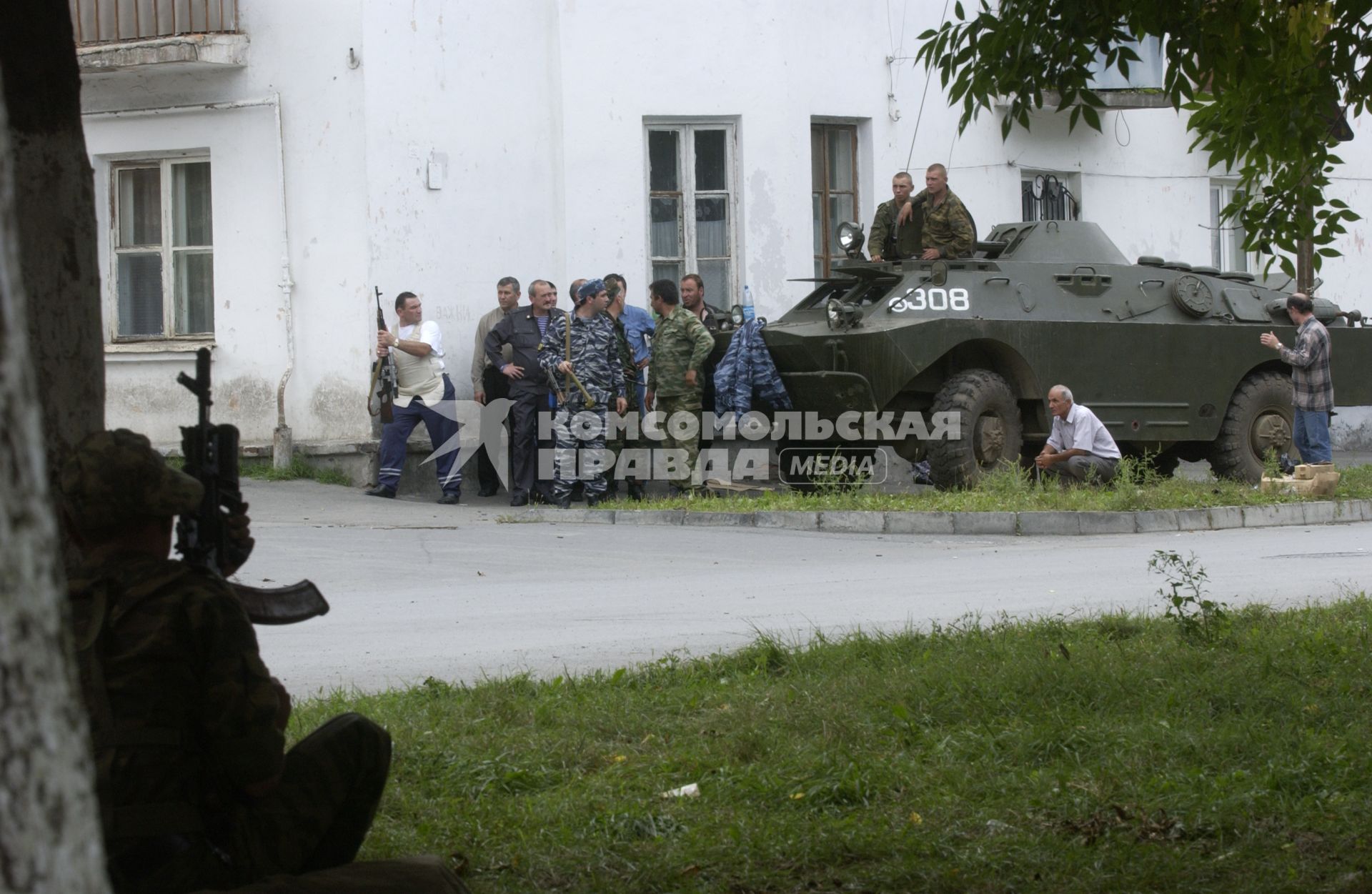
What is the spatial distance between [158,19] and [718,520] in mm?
7591

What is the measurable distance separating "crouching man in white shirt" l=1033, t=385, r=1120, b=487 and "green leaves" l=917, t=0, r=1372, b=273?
286 inches

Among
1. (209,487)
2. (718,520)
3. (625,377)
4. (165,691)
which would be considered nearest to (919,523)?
(718,520)

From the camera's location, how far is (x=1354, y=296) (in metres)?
25.1

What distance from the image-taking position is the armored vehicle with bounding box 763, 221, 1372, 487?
49.4ft

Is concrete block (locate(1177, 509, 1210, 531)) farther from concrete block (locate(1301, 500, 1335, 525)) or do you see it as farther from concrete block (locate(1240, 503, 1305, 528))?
concrete block (locate(1301, 500, 1335, 525))

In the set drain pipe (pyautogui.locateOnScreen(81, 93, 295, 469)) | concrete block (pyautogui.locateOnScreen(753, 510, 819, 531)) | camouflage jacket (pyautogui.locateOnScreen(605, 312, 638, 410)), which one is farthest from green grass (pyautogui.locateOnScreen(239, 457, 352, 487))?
concrete block (pyautogui.locateOnScreen(753, 510, 819, 531))

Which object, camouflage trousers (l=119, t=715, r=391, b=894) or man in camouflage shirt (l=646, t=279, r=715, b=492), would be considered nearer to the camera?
camouflage trousers (l=119, t=715, r=391, b=894)

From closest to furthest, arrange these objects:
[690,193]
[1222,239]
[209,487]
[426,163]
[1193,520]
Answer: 1. [209,487]
2. [1193,520]
3. [426,163]
4. [690,193]
5. [1222,239]

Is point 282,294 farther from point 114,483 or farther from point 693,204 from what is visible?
point 114,483

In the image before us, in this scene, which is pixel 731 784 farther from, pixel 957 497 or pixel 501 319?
pixel 501 319

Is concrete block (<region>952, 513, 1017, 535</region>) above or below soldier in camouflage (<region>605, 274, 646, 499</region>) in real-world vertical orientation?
below

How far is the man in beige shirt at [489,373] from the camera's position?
16203 mm

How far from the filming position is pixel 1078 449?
49.6 ft

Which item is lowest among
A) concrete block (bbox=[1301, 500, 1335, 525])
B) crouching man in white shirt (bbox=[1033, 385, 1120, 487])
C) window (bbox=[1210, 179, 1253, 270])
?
concrete block (bbox=[1301, 500, 1335, 525])
